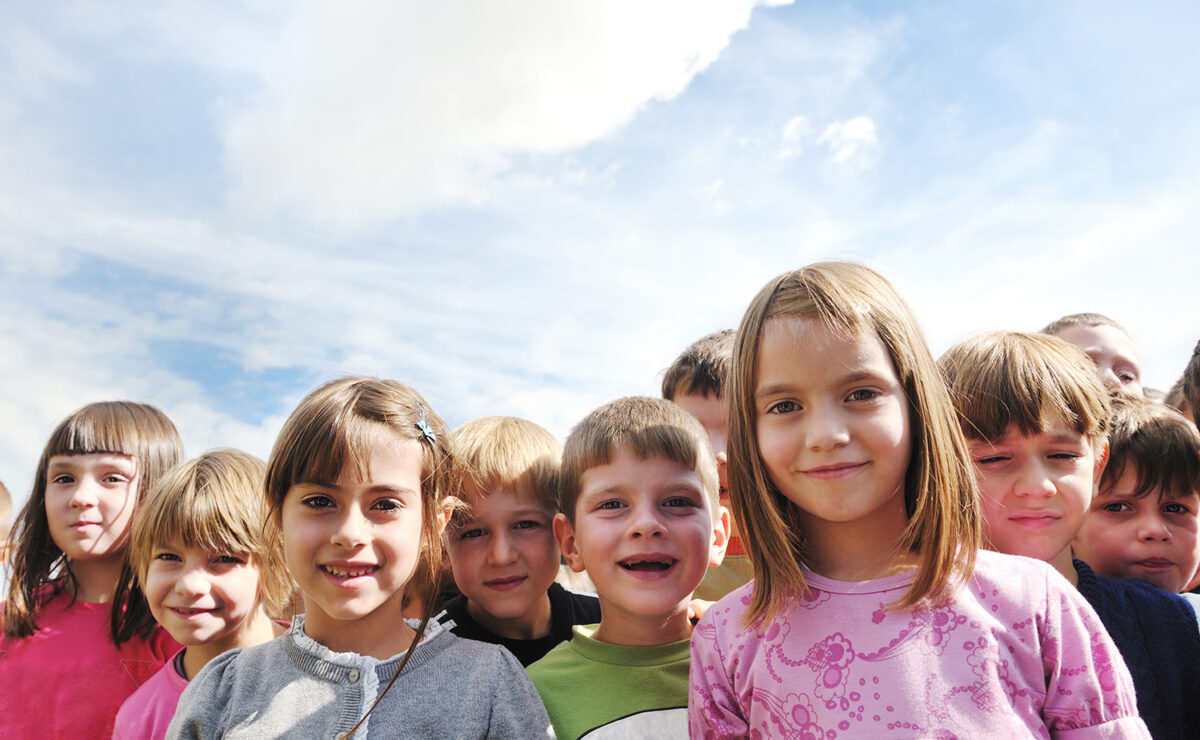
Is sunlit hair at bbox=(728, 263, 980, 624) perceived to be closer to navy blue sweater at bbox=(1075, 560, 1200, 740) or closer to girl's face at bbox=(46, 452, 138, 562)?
navy blue sweater at bbox=(1075, 560, 1200, 740)

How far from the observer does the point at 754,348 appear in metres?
2.07

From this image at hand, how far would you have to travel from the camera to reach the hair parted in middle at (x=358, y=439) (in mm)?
2396

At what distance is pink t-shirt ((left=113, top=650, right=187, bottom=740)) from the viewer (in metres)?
2.90

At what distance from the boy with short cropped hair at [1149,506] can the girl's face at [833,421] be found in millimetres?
1751

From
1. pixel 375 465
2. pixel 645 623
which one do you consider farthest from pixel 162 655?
pixel 645 623

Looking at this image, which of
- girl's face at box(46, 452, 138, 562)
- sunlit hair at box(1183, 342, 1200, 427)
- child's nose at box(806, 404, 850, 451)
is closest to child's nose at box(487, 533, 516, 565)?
child's nose at box(806, 404, 850, 451)

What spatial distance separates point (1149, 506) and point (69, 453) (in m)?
5.12

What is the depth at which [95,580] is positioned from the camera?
3.92m

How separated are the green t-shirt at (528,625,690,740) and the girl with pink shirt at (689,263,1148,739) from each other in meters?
0.26

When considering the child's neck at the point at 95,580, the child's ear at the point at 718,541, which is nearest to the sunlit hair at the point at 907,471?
the child's ear at the point at 718,541

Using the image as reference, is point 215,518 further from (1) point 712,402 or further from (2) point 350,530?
(1) point 712,402

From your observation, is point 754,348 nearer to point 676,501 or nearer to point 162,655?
point 676,501

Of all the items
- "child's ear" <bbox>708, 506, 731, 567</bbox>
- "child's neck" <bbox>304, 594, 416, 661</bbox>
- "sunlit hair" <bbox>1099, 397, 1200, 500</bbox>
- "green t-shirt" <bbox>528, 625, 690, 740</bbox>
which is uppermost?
"sunlit hair" <bbox>1099, 397, 1200, 500</bbox>

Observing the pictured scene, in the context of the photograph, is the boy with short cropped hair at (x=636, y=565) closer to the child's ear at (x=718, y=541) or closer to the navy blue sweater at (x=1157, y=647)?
the child's ear at (x=718, y=541)
